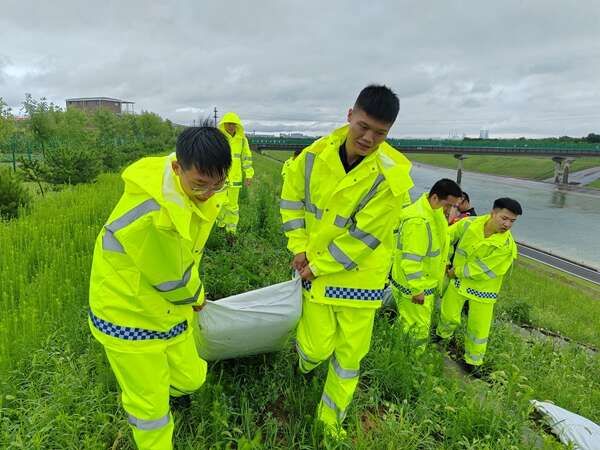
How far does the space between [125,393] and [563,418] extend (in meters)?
2.76

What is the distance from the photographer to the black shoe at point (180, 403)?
90.6 inches

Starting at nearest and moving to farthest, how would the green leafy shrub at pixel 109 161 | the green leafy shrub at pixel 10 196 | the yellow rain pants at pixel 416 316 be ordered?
1. the yellow rain pants at pixel 416 316
2. the green leafy shrub at pixel 10 196
3. the green leafy shrub at pixel 109 161

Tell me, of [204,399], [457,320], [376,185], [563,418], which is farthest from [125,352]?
[457,320]

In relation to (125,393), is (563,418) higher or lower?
lower

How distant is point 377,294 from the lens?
7.09 feet

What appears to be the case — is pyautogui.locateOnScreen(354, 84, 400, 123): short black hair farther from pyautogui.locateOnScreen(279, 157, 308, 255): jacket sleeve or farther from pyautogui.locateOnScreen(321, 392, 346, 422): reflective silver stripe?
pyautogui.locateOnScreen(321, 392, 346, 422): reflective silver stripe

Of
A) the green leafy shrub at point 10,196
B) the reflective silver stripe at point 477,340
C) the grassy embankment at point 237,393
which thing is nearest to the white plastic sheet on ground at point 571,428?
the grassy embankment at point 237,393

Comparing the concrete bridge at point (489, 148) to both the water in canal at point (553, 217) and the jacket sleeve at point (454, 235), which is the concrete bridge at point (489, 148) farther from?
the jacket sleeve at point (454, 235)

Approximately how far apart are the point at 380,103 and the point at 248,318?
4.38ft

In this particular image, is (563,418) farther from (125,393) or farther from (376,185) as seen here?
(125,393)

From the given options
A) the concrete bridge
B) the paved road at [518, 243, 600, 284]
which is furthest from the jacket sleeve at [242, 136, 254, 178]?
the concrete bridge

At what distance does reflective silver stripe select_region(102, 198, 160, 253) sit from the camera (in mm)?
1510

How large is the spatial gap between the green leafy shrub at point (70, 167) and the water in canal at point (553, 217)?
20.9 meters

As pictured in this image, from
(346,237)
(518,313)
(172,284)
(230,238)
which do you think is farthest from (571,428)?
(518,313)
